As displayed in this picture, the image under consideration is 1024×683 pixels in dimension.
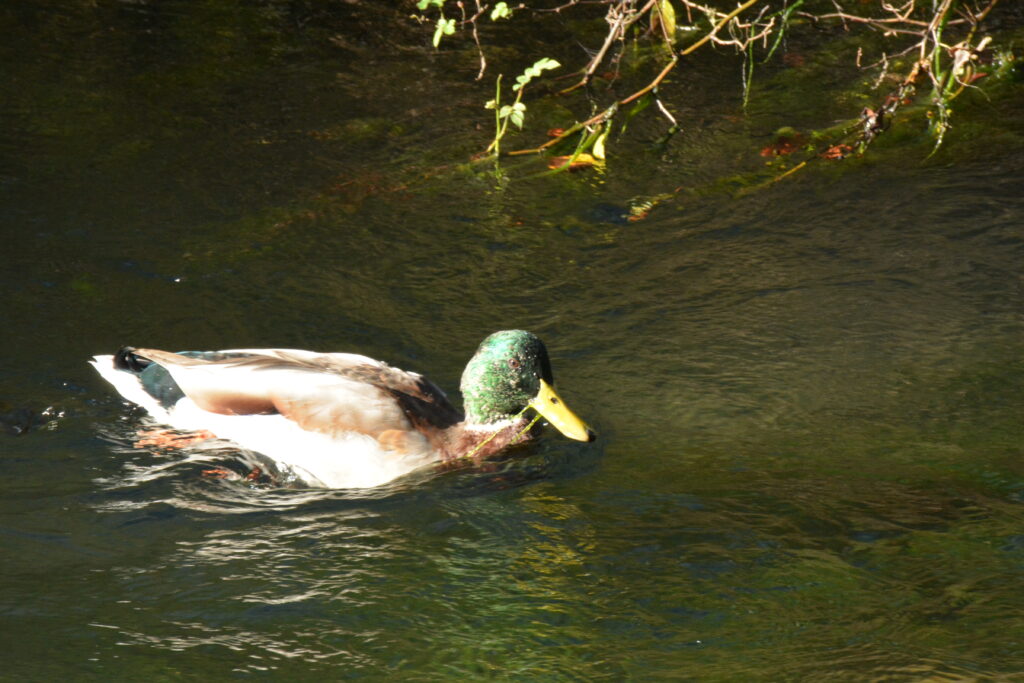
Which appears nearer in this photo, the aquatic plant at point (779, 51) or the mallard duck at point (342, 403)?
the mallard duck at point (342, 403)

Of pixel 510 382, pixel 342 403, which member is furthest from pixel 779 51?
pixel 342 403

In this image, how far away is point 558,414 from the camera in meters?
5.52

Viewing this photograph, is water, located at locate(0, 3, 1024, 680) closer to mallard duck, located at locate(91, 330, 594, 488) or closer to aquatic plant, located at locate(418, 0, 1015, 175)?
mallard duck, located at locate(91, 330, 594, 488)

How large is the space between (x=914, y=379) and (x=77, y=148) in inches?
217

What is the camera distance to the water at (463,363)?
3969mm

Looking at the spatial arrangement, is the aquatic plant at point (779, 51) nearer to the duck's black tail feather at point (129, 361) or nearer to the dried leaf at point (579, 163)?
the dried leaf at point (579, 163)

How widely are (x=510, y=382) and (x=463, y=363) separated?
0.69 m

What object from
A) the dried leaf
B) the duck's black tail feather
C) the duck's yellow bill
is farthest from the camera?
the dried leaf

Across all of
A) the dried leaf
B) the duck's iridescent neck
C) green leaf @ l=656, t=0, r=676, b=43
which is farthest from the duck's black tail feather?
the dried leaf

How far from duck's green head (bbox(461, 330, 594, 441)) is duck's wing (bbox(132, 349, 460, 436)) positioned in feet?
0.68

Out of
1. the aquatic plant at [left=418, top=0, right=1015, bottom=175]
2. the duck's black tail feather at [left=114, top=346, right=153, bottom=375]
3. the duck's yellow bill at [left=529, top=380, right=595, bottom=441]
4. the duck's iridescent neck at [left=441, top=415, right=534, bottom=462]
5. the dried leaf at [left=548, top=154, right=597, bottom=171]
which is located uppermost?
the aquatic plant at [left=418, top=0, right=1015, bottom=175]

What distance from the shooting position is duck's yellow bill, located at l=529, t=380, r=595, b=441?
5387 mm

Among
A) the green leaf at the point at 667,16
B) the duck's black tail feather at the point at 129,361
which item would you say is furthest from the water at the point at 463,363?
the green leaf at the point at 667,16

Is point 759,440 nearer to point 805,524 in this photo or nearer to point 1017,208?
point 805,524
